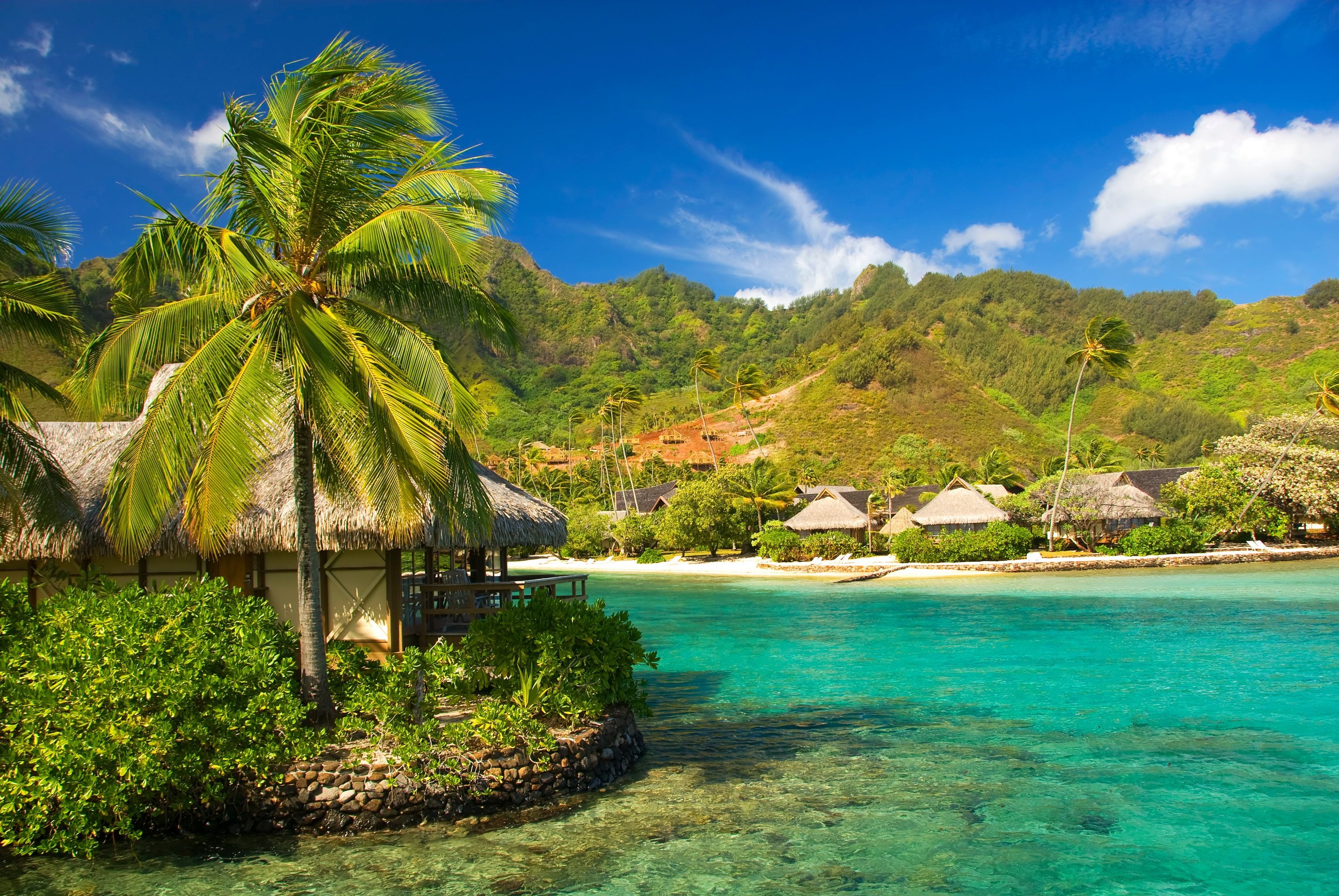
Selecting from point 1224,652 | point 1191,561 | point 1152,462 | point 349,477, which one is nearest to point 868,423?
point 1152,462

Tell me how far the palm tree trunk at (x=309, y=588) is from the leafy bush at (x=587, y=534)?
123 ft

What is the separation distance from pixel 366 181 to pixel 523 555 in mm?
41699

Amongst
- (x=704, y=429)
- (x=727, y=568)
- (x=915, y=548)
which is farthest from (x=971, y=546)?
(x=704, y=429)

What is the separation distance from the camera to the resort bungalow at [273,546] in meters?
8.77

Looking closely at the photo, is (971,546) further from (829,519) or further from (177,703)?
(177,703)

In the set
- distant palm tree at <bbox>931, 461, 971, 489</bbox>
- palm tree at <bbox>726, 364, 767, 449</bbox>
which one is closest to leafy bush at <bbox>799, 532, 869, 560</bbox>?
distant palm tree at <bbox>931, 461, 971, 489</bbox>

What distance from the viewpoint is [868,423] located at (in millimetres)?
70188

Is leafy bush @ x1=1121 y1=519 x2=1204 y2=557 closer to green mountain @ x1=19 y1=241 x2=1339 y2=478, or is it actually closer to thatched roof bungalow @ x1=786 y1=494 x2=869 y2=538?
thatched roof bungalow @ x1=786 y1=494 x2=869 y2=538

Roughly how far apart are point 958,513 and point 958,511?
0.20 m

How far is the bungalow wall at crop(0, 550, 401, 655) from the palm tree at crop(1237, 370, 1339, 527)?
112 feet

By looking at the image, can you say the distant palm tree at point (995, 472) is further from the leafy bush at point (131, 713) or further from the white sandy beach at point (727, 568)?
the leafy bush at point (131, 713)

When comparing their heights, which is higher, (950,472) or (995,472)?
(950,472)

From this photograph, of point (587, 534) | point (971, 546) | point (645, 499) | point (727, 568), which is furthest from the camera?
point (645, 499)

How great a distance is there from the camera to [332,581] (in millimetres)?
9641
